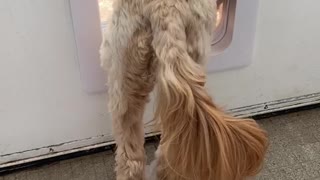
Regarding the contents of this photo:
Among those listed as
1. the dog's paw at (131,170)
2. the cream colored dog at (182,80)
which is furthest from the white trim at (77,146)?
the cream colored dog at (182,80)

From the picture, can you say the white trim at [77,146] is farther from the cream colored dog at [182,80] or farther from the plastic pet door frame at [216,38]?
the cream colored dog at [182,80]

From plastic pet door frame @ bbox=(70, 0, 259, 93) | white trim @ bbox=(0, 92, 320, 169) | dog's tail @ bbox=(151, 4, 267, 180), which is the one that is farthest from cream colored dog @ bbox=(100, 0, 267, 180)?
white trim @ bbox=(0, 92, 320, 169)

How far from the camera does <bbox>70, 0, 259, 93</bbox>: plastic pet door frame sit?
96 cm

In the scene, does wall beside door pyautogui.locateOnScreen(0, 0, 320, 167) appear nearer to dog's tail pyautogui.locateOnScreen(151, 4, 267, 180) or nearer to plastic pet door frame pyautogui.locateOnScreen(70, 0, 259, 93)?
plastic pet door frame pyautogui.locateOnScreen(70, 0, 259, 93)

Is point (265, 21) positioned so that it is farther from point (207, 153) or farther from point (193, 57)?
point (207, 153)

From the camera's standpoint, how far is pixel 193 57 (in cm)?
78

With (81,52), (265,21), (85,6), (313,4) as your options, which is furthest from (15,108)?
(313,4)

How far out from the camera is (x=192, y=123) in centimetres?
71

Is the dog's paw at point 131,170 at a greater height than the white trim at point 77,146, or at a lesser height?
greater

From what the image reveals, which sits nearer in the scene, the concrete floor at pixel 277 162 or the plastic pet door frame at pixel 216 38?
the plastic pet door frame at pixel 216 38

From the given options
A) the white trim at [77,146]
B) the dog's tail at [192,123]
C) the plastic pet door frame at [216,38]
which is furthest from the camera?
the white trim at [77,146]

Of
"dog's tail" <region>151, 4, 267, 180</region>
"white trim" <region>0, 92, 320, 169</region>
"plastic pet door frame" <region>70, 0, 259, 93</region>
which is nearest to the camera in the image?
"dog's tail" <region>151, 4, 267, 180</region>

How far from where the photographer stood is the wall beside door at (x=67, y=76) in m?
0.97

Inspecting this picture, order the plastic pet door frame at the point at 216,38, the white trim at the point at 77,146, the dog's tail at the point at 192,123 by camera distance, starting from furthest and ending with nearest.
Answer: the white trim at the point at 77,146 → the plastic pet door frame at the point at 216,38 → the dog's tail at the point at 192,123
